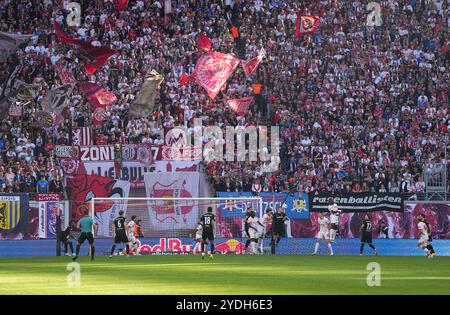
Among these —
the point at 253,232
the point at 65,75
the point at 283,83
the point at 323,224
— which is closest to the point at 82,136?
the point at 65,75

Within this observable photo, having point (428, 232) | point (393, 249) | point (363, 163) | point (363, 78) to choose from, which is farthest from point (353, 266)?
point (363, 78)

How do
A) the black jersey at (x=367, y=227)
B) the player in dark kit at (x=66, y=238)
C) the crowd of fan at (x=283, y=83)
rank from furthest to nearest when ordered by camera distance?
the crowd of fan at (x=283, y=83) → the black jersey at (x=367, y=227) → the player in dark kit at (x=66, y=238)

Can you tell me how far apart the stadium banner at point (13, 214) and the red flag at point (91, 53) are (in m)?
9.48

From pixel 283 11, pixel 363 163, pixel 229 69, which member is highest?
pixel 283 11

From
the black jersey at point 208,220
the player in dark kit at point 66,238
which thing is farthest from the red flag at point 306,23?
the player in dark kit at point 66,238

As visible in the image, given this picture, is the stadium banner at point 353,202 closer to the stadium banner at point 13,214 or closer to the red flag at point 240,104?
the red flag at point 240,104

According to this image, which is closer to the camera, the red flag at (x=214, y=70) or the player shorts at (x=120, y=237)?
the player shorts at (x=120, y=237)

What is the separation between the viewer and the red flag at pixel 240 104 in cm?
5309

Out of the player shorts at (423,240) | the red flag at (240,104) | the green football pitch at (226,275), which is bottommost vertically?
the green football pitch at (226,275)

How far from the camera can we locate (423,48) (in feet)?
194

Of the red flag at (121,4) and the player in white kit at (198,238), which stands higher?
the red flag at (121,4)

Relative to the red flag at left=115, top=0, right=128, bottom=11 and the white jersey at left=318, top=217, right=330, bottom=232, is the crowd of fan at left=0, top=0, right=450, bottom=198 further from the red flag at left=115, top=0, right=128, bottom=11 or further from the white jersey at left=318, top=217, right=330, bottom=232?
the white jersey at left=318, top=217, right=330, bottom=232

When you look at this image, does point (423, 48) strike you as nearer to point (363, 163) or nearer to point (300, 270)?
point (363, 163)
